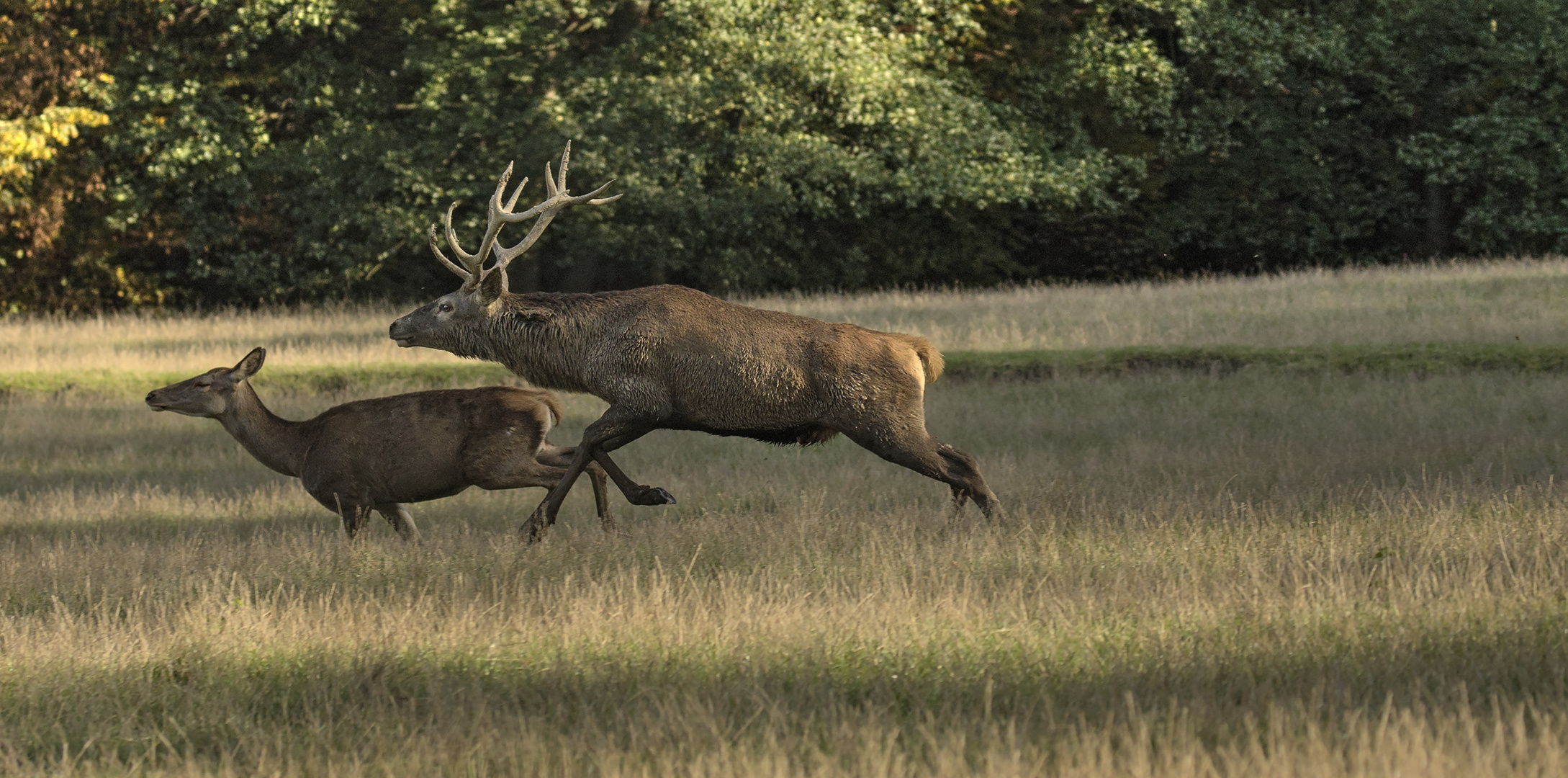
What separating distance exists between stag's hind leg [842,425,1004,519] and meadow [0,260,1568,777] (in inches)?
7.3

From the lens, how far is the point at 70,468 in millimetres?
12656

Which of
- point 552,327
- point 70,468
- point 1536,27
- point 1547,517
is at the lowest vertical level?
point 70,468

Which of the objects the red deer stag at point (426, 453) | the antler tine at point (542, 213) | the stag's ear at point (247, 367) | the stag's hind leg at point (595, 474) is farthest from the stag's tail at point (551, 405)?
the stag's ear at point (247, 367)

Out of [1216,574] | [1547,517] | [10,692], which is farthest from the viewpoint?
[1547,517]

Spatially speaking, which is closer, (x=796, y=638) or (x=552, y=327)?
(x=796, y=638)

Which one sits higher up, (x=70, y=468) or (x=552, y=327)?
(x=552, y=327)

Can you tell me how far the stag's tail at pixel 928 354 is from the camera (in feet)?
28.8

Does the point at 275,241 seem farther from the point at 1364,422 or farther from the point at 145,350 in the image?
the point at 1364,422

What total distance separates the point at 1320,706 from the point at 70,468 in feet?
34.6

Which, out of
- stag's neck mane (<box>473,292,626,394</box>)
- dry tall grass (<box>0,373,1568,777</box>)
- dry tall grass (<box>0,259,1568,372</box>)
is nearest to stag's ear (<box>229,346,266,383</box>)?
dry tall grass (<box>0,373,1568,777</box>)

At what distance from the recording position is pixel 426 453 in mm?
8680

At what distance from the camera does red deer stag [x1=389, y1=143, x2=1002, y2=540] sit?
8.30 metres

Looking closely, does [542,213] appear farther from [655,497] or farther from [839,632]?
[839,632]

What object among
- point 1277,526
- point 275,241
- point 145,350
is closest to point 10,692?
point 1277,526
